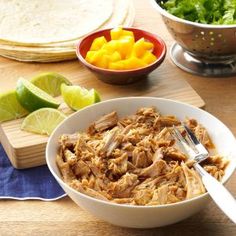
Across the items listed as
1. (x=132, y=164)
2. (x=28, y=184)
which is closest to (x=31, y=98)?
(x=28, y=184)

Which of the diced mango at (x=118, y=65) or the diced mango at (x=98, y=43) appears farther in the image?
the diced mango at (x=98, y=43)

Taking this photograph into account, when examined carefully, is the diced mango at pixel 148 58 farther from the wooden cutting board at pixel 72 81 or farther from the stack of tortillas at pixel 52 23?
the stack of tortillas at pixel 52 23

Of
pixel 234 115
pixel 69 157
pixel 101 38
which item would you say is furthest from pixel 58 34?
pixel 69 157

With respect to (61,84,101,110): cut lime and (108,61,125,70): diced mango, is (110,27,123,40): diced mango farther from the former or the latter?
(61,84,101,110): cut lime

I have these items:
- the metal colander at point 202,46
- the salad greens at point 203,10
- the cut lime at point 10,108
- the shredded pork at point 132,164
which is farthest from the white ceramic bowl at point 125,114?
the salad greens at point 203,10

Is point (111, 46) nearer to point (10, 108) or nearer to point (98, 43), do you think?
point (98, 43)

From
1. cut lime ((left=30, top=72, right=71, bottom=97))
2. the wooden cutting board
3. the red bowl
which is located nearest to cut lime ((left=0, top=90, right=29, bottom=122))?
the wooden cutting board

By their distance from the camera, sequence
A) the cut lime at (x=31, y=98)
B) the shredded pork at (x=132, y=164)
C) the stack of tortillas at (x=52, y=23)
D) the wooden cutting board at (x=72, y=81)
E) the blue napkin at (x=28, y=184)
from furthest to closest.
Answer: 1. the stack of tortillas at (x=52, y=23)
2. the cut lime at (x=31, y=98)
3. the wooden cutting board at (x=72, y=81)
4. the blue napkin at (x=28, y=184)
5. the shredded pork at (x=132, y=164)
